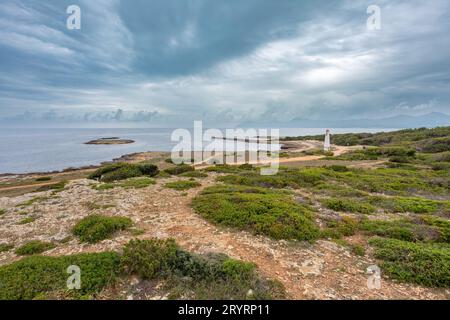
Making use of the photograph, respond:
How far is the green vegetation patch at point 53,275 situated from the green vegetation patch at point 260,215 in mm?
4599

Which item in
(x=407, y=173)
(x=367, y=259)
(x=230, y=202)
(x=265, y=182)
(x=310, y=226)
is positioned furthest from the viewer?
(x=407, y=173)

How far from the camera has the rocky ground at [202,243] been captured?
5.75 meters

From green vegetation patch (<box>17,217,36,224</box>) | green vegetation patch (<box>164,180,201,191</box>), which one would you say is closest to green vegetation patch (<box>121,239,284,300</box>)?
green vegetation patch (<box>17,217,36,224</box>)

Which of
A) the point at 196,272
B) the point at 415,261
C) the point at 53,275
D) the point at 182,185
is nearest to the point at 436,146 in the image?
the point at 415,261

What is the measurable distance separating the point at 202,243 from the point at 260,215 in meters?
3.02

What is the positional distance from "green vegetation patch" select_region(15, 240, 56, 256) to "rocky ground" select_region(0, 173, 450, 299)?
251mm

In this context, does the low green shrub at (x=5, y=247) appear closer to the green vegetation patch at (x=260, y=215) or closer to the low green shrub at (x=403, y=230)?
the green vegetation patch at (x=260, y=215)

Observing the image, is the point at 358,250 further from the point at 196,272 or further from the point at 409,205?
the point at 409,205

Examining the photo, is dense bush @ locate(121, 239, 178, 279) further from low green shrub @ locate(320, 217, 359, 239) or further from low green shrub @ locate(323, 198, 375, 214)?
low green shrub @ locate(323, 198, 375, 214)

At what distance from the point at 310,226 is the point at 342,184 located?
10182mm

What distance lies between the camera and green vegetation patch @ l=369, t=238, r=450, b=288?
6.05 m
